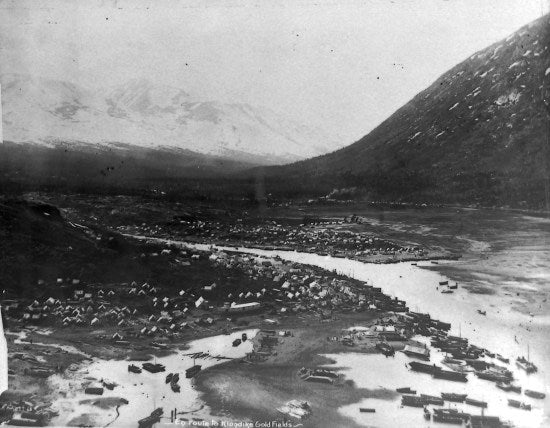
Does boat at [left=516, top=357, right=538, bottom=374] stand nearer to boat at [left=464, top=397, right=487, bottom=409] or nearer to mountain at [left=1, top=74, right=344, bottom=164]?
boat at [left=464, top=397, right=487, bottom=409]

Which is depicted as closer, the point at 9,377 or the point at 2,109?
the point at 9,377

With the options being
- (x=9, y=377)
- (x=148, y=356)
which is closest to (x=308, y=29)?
(x=148, y=356)

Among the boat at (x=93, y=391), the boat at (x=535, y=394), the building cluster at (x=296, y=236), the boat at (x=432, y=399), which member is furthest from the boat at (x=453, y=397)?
the boat at (x=93, y=391)

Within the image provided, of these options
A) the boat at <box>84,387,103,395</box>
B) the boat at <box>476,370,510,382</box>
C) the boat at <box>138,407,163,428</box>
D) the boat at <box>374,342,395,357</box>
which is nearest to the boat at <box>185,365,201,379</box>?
Answer: the boat at <box>138,407,163,428</box>

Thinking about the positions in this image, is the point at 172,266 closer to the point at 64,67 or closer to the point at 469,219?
the point at 64,67

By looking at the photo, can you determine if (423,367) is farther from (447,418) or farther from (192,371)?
(192,371)

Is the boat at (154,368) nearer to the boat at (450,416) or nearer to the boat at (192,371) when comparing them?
the boat at (192,371)
